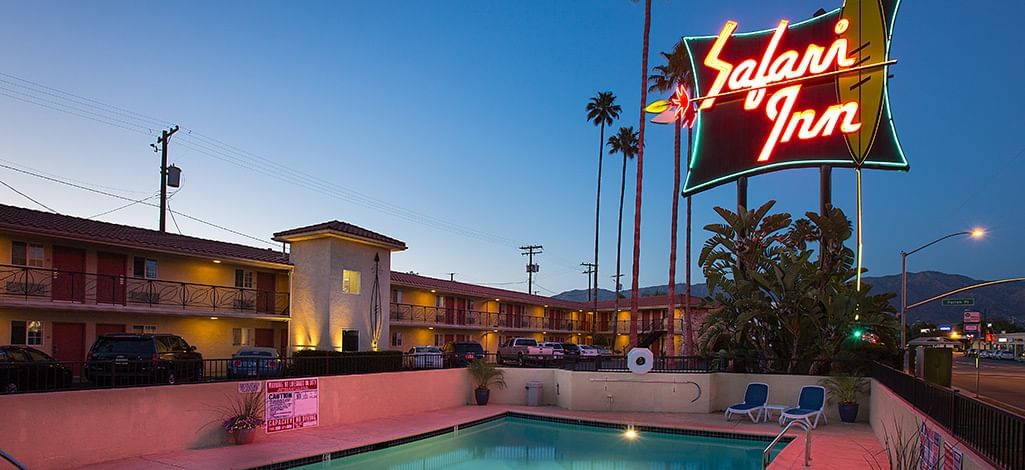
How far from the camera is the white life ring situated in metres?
20.1

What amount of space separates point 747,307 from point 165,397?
653 inches

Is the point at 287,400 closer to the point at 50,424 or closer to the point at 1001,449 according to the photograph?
the point at 50,424

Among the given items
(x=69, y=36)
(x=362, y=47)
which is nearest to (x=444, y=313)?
(x=362, y=47)

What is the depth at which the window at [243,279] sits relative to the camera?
86.3 ft

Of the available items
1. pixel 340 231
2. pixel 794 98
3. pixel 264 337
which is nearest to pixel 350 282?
pixel 340 231

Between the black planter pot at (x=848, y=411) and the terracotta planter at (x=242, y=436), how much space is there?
15.3 m

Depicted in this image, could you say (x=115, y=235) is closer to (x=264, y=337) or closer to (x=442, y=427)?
(x=264, y=337)

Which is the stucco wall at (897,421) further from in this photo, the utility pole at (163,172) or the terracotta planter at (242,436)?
the utility pole at (163,172)

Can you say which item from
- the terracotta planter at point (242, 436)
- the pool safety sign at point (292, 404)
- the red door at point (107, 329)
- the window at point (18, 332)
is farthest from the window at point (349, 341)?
the terracotta planter at point (242, 436)

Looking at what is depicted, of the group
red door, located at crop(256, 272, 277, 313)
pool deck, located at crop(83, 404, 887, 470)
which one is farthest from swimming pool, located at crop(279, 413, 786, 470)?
red door, located at crop(256, 272, 277, 313)

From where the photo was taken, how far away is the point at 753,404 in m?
18.7

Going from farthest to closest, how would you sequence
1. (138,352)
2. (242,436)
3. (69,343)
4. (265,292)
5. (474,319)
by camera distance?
1. (474,319)
2. (265,292)
3. (69,343)
4. (138,352)
5. (242,436)

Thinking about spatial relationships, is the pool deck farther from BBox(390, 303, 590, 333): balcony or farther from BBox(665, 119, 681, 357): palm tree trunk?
BBox(390, 303, 590, 333): balcony

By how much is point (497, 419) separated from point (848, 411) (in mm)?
9858
